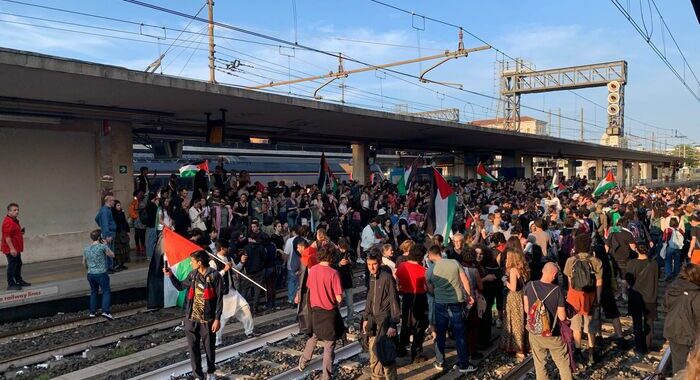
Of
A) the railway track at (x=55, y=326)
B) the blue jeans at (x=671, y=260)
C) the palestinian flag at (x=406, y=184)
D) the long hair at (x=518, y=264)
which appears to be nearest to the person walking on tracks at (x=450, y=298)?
the long hair at (x=518, y=264)

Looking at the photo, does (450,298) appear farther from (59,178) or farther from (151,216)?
(59,178)

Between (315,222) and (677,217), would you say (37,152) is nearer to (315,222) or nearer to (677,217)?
(315,222)

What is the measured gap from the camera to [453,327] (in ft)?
21.3

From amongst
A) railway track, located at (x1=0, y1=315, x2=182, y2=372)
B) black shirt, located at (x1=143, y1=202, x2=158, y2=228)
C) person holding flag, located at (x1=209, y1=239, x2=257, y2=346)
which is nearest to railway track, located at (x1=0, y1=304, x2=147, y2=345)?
railway track, located at (x1=0, y1=315, x2=182, y2=372)

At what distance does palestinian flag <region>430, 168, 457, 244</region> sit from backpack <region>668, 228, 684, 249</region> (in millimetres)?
5331

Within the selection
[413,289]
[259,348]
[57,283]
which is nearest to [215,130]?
[57,283]

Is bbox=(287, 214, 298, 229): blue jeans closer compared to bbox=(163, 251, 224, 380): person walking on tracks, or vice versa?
bbox=(163, 251, 224, 380): person walking on tracks

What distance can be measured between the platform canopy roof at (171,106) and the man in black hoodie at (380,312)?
657cm

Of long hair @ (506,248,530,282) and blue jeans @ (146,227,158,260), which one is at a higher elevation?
long hair @ (506,248,530,282)

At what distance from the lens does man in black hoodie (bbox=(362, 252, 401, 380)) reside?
5.85 m

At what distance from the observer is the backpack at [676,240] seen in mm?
11492

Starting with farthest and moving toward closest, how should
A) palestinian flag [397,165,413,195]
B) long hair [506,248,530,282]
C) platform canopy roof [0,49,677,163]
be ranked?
palestinian flag [397,165,413,195] → platform canopy roof [0,49,677,163] → long hair [506,248,530,282]

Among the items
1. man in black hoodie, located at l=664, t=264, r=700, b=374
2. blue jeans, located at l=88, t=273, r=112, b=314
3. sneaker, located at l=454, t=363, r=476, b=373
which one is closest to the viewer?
man in black hoodie, located at l=664, t=264, r=700, b=374

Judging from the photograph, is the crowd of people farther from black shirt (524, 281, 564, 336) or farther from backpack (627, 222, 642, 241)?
backpack (627, 222, 642, 241)
